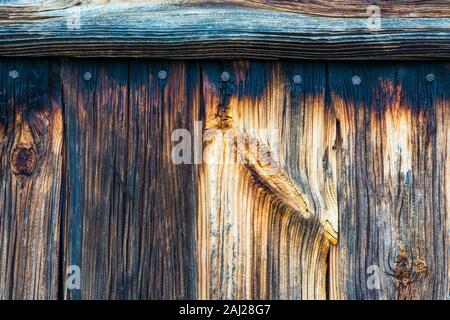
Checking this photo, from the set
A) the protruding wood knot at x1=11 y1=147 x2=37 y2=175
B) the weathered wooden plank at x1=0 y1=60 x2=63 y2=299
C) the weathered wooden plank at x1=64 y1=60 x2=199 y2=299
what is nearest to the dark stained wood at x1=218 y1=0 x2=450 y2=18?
the weathered wooden plank at x1=64 y1=60 x2=199 y2=299

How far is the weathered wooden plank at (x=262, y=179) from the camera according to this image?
1591 millimetres

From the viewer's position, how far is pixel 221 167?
1594 mm

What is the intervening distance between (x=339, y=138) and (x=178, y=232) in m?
Answer: 0.54

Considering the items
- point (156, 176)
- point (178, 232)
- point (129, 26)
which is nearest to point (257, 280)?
point (178, 232)

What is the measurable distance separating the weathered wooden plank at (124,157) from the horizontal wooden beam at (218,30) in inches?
3.7

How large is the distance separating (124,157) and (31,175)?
0.91 feet

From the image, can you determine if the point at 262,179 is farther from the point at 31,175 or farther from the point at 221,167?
the point at 31,175

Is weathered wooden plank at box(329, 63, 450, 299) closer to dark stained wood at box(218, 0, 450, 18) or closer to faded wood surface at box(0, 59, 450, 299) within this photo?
faded wood surface at box(0, 59, 450, 299)

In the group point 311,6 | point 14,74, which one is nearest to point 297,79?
point 311,6

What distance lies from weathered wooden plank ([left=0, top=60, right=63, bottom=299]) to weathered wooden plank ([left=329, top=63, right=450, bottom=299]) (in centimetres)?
83

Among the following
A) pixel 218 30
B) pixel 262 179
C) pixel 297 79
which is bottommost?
pixel 262 179

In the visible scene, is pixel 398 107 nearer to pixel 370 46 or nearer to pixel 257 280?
pixel 370 46

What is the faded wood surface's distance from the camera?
5.24ft

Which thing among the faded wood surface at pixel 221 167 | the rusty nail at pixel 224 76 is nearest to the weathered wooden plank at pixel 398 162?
Result: the faded wood surface at pixel 221 167
